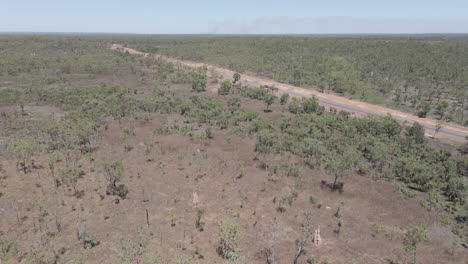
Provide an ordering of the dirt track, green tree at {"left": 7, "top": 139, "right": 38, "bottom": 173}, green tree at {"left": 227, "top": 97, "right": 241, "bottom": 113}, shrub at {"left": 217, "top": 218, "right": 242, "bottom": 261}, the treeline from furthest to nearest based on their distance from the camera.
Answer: the treeline < green tree at {"left": 227, "top": 97, "right": 241, "bottom": 113} < the dirt track < green tree at {"left": 7, "top": 139, "right": 38, "bottom": 173} < shrub at {"left": 217, "top": 218, "right": 242, "bottom": 261}

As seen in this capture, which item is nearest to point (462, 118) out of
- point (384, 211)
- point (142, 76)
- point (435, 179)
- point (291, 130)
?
point (435, 179)

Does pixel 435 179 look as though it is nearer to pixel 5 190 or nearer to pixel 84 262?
pixel 84 262

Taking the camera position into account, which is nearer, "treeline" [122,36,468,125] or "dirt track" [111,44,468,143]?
"dirt track" [111,44,468,143]

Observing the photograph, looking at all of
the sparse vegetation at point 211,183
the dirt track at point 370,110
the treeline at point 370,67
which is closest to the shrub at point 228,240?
the sparse vegetation at point 211,183

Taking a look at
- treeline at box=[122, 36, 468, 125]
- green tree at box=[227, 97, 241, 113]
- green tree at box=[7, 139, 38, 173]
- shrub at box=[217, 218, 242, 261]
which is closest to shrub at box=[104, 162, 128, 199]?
green tree at box=[7, 139, 38, 173]

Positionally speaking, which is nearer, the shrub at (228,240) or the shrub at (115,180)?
the shrub at (228,240)

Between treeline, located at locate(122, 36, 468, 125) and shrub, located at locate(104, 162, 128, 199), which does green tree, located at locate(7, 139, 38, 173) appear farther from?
treeline, located at locate(122, 36, 468, 125)

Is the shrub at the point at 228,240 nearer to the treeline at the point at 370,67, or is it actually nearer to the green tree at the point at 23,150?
the green tree at the point at 23,150

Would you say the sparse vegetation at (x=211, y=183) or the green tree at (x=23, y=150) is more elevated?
the green tree at (x=23, y=150)

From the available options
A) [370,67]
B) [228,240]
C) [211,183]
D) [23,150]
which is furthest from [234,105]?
[370,67]
